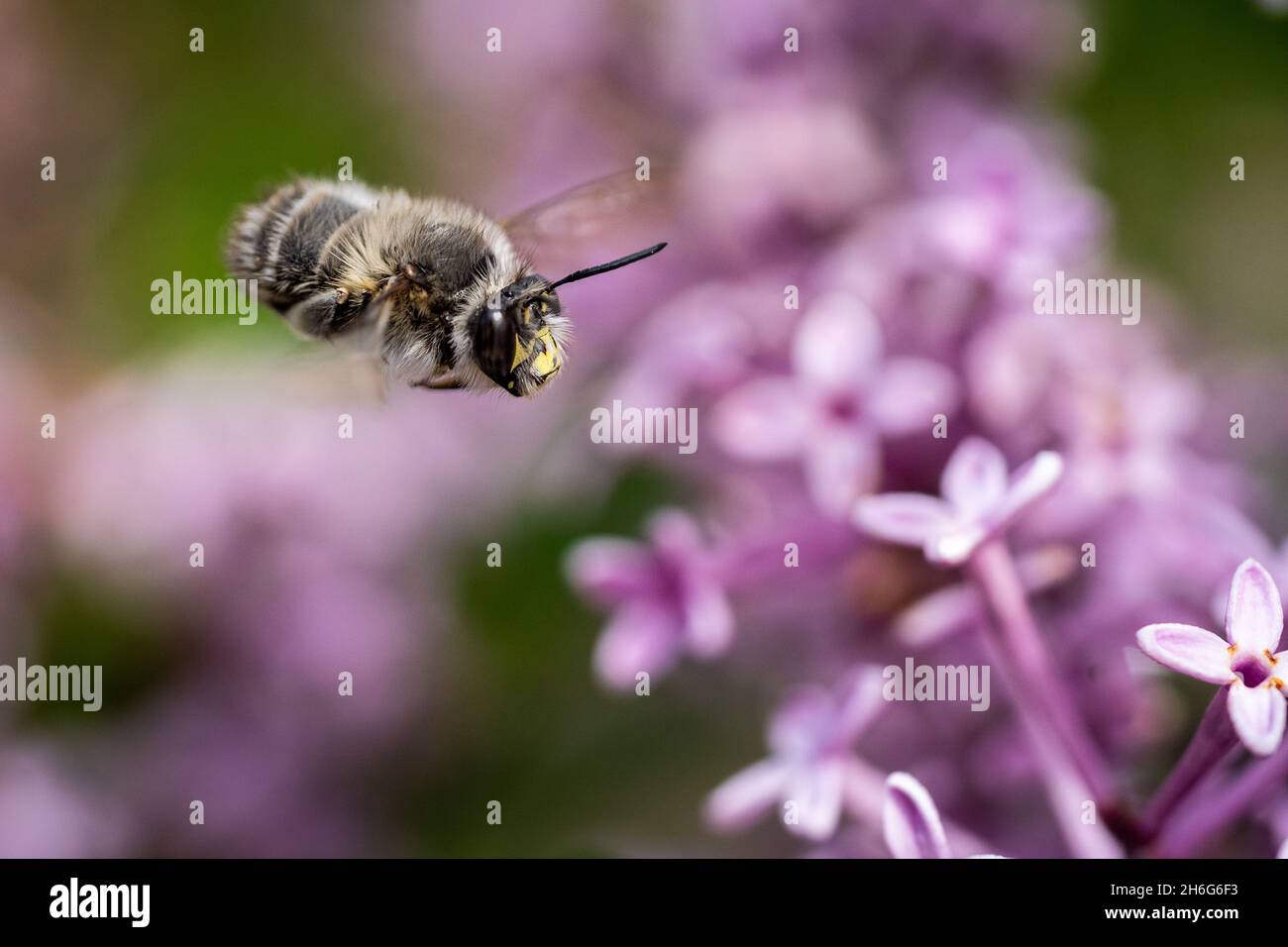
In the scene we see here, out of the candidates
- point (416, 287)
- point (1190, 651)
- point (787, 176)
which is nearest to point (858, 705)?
point (1190, 651)

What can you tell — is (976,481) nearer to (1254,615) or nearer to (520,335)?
(1254,615)

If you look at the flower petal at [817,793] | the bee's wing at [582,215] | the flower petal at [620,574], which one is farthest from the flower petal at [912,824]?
the bee's wing at [582,215]

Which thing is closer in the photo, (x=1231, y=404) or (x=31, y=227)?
(x=1231, y=404)

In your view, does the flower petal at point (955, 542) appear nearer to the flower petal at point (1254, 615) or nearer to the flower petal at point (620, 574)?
the flower petal at point (1254, 615)
